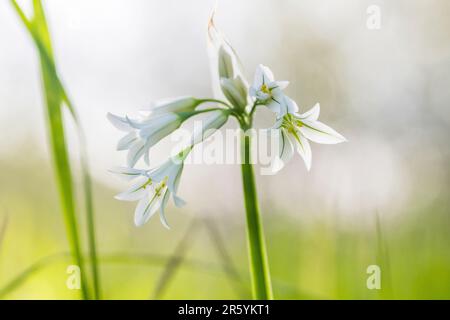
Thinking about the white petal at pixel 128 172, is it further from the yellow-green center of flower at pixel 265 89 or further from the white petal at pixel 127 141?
the yellow-green center of flower at pixel 265 89

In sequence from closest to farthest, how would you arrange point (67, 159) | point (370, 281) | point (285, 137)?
point (67, 159)
point (285, 137)
point (370, 281)

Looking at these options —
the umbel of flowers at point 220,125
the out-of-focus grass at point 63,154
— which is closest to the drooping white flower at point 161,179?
the umbel of flowers at point 220,125

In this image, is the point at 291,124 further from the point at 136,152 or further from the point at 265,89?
the point at 136,152

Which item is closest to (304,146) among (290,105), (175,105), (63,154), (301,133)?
(301,133)

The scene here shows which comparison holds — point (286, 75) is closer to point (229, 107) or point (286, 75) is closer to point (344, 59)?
point (344, 59)

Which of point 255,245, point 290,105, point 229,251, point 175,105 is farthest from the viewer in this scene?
point 229,251

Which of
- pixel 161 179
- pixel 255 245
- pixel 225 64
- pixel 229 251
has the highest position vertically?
pixel 225 64

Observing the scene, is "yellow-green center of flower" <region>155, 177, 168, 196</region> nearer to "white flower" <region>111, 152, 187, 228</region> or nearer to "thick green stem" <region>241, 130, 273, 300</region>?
"white flower" <region>111, 152, 187, 228</region>

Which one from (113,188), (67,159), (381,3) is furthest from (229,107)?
(113,188)
